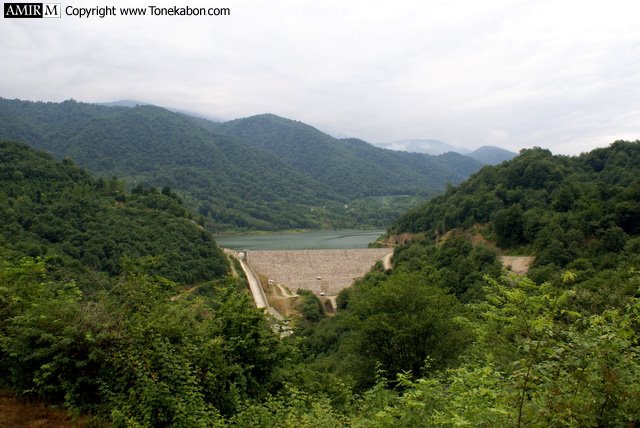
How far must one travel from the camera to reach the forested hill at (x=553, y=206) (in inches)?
979

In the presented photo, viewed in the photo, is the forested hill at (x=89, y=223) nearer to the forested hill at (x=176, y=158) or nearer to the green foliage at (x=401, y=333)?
the green foliage at (x=401, y=333)

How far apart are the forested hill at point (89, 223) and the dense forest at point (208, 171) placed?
195 ft

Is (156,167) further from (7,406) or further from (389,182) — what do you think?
(7,406)

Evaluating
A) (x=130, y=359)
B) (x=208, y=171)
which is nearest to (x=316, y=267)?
(x=130, y=359)

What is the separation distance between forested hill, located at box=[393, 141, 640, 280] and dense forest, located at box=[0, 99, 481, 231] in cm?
7184

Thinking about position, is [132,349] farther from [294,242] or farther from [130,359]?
[294,242]

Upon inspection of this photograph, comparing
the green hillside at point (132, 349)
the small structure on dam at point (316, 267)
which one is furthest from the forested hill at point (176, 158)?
the green hillside at point (132, 349)

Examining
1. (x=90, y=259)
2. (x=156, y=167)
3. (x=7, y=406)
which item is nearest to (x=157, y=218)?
(x=90, y=259)

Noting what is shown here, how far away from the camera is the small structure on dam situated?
4666cm

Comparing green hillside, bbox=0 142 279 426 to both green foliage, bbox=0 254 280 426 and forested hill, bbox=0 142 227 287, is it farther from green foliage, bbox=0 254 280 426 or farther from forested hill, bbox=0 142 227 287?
forested hill, bbox=0 142 227 287

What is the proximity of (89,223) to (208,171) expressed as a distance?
114922 mm

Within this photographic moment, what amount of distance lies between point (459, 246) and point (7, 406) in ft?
110

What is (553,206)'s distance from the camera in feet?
109

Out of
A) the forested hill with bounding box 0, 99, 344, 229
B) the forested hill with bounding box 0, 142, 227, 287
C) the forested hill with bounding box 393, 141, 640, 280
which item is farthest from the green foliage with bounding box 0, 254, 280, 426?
the forested hill with bounding box 0, 99, 344, 229
